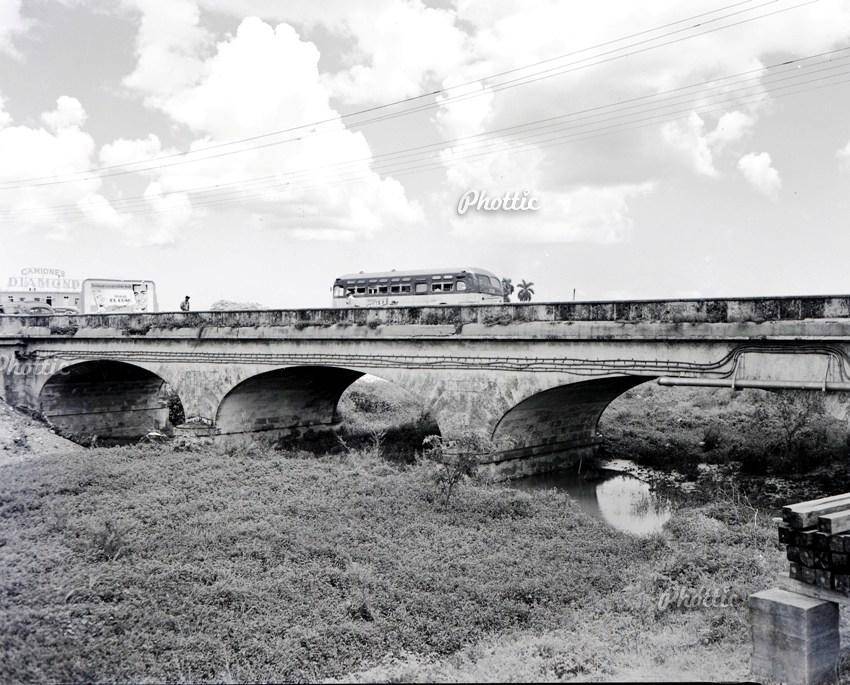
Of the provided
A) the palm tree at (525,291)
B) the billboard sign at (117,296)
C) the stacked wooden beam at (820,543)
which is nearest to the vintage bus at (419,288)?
the palm tree at (525,291)

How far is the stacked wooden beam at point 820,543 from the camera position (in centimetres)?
538

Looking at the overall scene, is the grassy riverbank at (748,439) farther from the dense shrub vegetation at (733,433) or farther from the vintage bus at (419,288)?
the vintage bus at (419,288)

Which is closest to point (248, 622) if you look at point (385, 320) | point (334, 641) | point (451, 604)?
point (334, 641)

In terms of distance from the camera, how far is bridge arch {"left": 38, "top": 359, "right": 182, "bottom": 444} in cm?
2552

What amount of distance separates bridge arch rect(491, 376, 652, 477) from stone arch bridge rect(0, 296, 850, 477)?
52 millimetres

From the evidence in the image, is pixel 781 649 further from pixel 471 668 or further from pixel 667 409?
pixel 667 409

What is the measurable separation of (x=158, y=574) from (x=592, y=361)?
8510 mm

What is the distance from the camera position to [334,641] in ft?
25.0

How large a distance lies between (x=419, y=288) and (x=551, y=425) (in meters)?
6.98

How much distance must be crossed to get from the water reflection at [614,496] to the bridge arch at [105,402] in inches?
598

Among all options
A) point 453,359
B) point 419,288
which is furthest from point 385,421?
point 453,359

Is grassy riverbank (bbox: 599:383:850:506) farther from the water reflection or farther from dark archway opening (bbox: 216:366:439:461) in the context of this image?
dark archway opening (bbox: 216:366:439:461)

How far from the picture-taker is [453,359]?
15484 millimetres

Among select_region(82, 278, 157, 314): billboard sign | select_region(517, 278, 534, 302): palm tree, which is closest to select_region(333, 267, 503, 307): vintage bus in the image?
select_region(517, 278, 534, 302): palm tree
